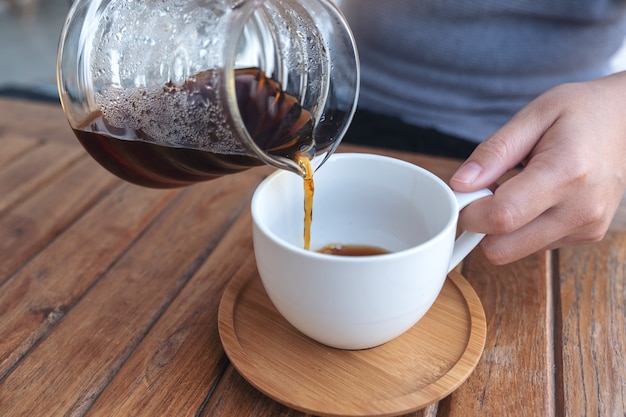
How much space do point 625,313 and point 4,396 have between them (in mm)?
556

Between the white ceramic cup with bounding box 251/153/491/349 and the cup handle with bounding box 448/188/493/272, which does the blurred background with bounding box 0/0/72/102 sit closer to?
the white ceramic cup with bounding box 251/153/491/349

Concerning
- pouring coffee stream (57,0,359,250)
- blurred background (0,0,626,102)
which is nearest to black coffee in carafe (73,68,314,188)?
pouring coffee stream (57,0,359,250)

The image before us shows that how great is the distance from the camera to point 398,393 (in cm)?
46

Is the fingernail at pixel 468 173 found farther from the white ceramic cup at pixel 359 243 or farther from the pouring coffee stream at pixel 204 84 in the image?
the pouring coffee stream at pixel 204 84

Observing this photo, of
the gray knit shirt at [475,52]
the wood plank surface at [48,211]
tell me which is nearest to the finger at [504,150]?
the gray knit shirt at [475,52]

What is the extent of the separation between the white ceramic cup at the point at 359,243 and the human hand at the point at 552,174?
24mm

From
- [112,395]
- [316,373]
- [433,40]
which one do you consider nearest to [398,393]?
[316,373]

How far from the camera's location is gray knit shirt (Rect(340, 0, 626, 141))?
0.92 meters

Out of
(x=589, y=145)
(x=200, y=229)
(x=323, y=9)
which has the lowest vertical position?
(x=200, y=229)

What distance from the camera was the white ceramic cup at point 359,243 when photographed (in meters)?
0.45

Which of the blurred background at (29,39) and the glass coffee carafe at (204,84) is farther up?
the glass coffee carafe at (204,84)

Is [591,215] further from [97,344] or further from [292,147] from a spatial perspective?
[97,344]

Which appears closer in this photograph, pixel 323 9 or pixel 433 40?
pixel 323 9

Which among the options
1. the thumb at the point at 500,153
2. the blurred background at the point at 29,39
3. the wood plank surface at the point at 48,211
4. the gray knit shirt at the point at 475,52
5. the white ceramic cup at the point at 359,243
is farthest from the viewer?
the blurred background at the point at 29,39
